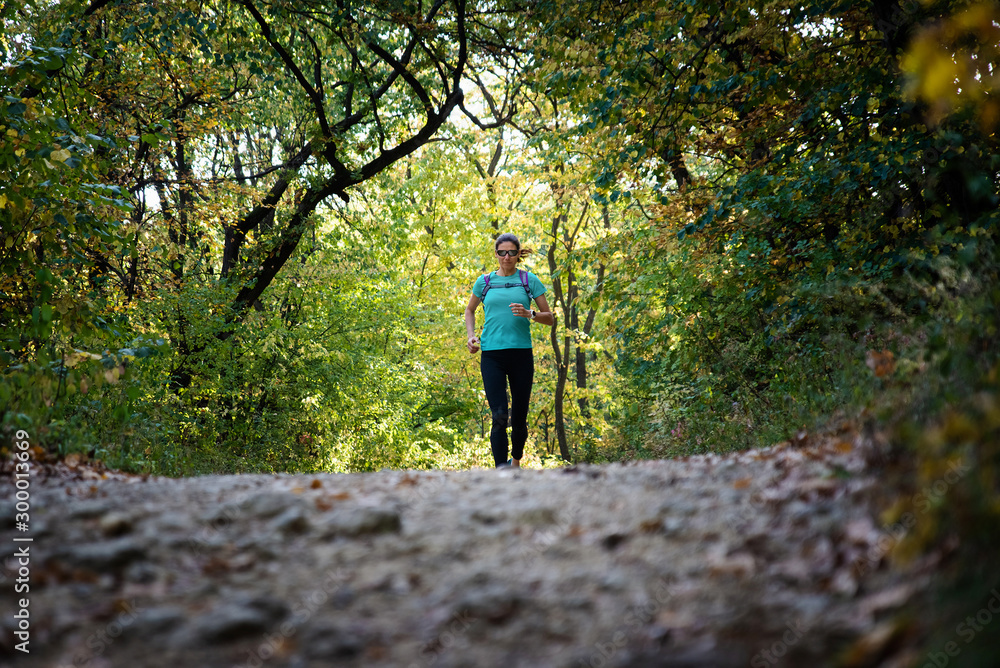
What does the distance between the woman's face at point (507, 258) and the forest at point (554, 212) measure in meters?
1.85

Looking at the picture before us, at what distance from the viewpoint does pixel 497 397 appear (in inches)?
265

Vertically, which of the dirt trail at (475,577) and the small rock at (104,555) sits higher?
the small rock at (104,555)

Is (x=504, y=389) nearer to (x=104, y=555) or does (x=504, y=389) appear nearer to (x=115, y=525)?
(x=115, y=525)

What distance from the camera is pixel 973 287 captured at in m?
3.73

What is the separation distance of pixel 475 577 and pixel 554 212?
694 inches

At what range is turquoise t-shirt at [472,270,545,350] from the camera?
6.77 meters

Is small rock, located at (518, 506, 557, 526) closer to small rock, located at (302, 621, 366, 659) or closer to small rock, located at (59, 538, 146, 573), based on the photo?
small rock, located at (302, 621, 366, 659)

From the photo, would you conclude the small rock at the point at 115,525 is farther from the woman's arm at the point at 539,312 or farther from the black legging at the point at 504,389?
the woman's arm at the point at 539,312

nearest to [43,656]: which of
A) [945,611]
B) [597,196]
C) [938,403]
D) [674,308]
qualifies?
[945,611]

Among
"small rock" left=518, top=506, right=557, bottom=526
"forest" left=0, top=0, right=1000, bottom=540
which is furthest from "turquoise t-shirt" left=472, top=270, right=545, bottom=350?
"small rock" left=518, top=506, right=557, bottom=526

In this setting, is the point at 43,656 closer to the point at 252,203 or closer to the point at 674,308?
the point at 674,308

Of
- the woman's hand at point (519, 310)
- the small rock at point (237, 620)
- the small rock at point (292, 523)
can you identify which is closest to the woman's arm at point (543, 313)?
the woman's hand at point (519, 310)

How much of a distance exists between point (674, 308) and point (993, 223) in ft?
19.1

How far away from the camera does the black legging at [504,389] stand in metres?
6.75
